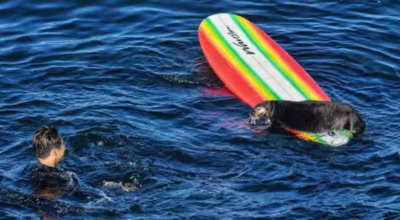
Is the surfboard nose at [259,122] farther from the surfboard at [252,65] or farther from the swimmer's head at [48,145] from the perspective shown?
the swimmer's head at [48,145]

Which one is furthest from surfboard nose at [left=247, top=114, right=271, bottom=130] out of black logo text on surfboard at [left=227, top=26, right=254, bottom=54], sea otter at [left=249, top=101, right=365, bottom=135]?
black logo text on surfboard at [left=227, top=26, right=254, bottom=54]

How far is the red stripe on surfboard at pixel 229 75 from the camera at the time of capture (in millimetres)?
13578

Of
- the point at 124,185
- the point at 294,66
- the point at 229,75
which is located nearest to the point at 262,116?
the point at 229,75

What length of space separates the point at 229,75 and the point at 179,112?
1451mm

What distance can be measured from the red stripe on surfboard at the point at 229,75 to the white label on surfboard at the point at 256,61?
30cm

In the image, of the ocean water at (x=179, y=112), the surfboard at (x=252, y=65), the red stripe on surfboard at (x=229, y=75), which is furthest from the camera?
the red stripe on surfboard at (x=229, y=75)

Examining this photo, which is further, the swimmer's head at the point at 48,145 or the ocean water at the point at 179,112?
the ocean water at the point at 179,112

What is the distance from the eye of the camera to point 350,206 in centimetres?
1033

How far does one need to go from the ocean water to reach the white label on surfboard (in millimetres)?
654

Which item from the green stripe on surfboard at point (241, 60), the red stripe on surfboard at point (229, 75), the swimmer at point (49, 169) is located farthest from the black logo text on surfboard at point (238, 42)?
the swimmer at point (49, 169)

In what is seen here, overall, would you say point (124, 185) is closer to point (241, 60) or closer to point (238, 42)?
Answer: point (241, 60)

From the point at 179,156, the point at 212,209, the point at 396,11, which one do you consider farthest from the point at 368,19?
the point at 212,209

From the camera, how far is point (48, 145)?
10.2m

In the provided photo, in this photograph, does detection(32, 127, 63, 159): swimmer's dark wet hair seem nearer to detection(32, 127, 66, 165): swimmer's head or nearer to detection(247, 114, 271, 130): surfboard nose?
detection(32, 127, 66, 165): swimmer's head
